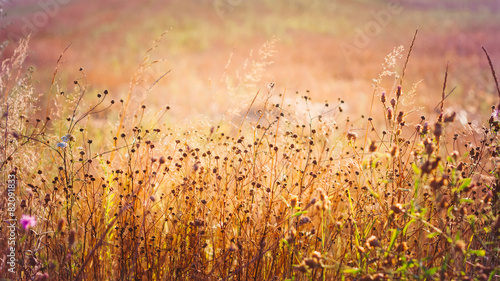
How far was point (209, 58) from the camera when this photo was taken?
13.8 metres

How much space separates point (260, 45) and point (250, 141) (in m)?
13.2

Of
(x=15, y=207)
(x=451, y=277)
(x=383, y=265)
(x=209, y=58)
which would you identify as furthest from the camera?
(x=209, y=58)

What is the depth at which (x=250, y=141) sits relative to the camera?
105 inches

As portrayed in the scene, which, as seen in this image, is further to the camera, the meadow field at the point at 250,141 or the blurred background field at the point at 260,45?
the blurred background field at the point at 260,45

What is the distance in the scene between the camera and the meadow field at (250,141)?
1736 mm

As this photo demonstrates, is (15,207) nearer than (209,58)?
Yes

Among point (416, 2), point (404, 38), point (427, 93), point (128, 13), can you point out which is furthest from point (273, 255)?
point (416, 2)

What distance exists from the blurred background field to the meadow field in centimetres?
12

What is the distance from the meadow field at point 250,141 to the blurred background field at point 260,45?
121 millimetres

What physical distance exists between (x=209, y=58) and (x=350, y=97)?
5.79m

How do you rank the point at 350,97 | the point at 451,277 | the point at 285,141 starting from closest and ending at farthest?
the point at 451,277, the point at 285,141, the point at 350,97

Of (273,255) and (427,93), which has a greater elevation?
(427,93)

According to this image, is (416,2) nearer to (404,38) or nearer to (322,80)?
(404,38)

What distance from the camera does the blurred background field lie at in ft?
33.0
